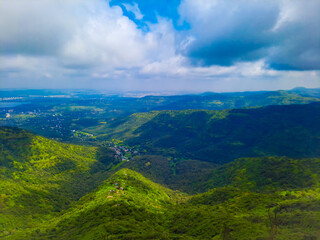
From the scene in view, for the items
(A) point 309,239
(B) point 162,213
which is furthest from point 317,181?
(B) point 162,213

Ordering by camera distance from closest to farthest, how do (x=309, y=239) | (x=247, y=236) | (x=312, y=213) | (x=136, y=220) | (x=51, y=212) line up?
(x=309, y=239) → (x=247, y=236) → (x=312, y=213) → (x=136, y=220) → (x=51, y=212)

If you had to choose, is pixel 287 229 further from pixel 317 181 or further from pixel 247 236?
pixel 317 181

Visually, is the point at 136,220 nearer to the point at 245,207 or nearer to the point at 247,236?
the point at 247,236

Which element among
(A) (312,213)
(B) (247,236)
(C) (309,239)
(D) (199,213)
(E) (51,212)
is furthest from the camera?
(E) (51,212)

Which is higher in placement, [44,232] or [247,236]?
[247,236]

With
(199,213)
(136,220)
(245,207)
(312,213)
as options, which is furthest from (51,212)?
(312,213)

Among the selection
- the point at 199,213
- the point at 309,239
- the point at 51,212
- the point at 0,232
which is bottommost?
the point at 51,212

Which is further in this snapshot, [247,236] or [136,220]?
[136,220]
